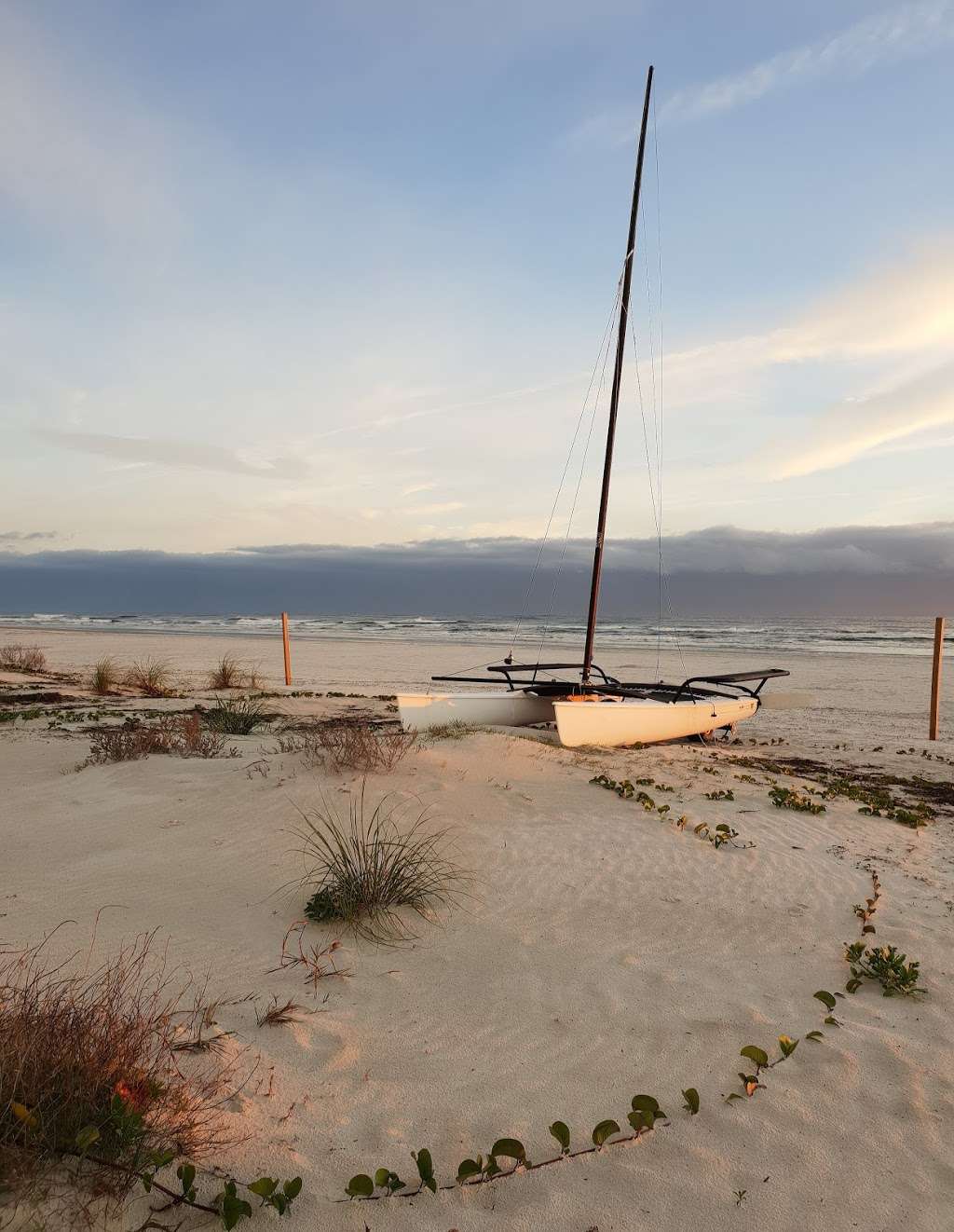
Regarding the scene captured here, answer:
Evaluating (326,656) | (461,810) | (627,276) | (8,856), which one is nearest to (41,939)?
(8,856)

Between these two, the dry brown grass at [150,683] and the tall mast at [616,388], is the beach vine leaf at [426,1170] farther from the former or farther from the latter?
the dry brown grass at [150,683]

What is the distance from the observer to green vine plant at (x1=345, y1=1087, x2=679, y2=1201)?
262 centimetres

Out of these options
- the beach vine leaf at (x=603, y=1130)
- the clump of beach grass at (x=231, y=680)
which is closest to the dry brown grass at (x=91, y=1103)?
the beach vine leaf at (x=603, y=1130)

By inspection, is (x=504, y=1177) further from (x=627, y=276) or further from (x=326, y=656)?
(x=326, y=656)

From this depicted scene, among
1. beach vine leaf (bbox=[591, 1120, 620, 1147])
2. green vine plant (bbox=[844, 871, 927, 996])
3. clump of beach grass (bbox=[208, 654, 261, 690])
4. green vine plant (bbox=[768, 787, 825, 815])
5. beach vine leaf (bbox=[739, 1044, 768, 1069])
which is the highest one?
beach vine leaf (bbox=[591, 1120, 620, 1147])

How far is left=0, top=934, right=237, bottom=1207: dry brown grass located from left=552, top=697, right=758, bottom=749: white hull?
28.9 feet

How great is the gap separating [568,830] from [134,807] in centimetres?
408

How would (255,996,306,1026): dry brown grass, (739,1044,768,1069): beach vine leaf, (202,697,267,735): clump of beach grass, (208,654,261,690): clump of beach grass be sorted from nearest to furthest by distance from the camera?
(739,1044,768,1069): beach vine leaf
(255,996,306,1026): dry brown grass
(202,697,267,735): clump of beach grass
(208,654,261,690): clump of beach grass

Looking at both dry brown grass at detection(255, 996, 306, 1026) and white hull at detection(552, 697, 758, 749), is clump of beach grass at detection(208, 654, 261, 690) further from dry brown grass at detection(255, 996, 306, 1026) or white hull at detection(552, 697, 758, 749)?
dry brown grass at detection(255, 996, 306, 1026)

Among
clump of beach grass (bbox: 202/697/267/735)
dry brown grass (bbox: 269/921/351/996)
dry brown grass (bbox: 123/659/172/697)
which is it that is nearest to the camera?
dry brown grass (bbox: 269/921/351/996)

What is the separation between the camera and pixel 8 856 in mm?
6023

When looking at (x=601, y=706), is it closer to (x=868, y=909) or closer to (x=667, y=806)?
(x=667, y=806)

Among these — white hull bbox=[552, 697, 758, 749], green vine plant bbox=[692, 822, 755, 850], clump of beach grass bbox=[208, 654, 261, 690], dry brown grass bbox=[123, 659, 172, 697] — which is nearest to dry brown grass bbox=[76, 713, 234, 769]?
white hull bbox=[552, 697, 758, 749]

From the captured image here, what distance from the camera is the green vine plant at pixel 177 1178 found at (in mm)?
2389
